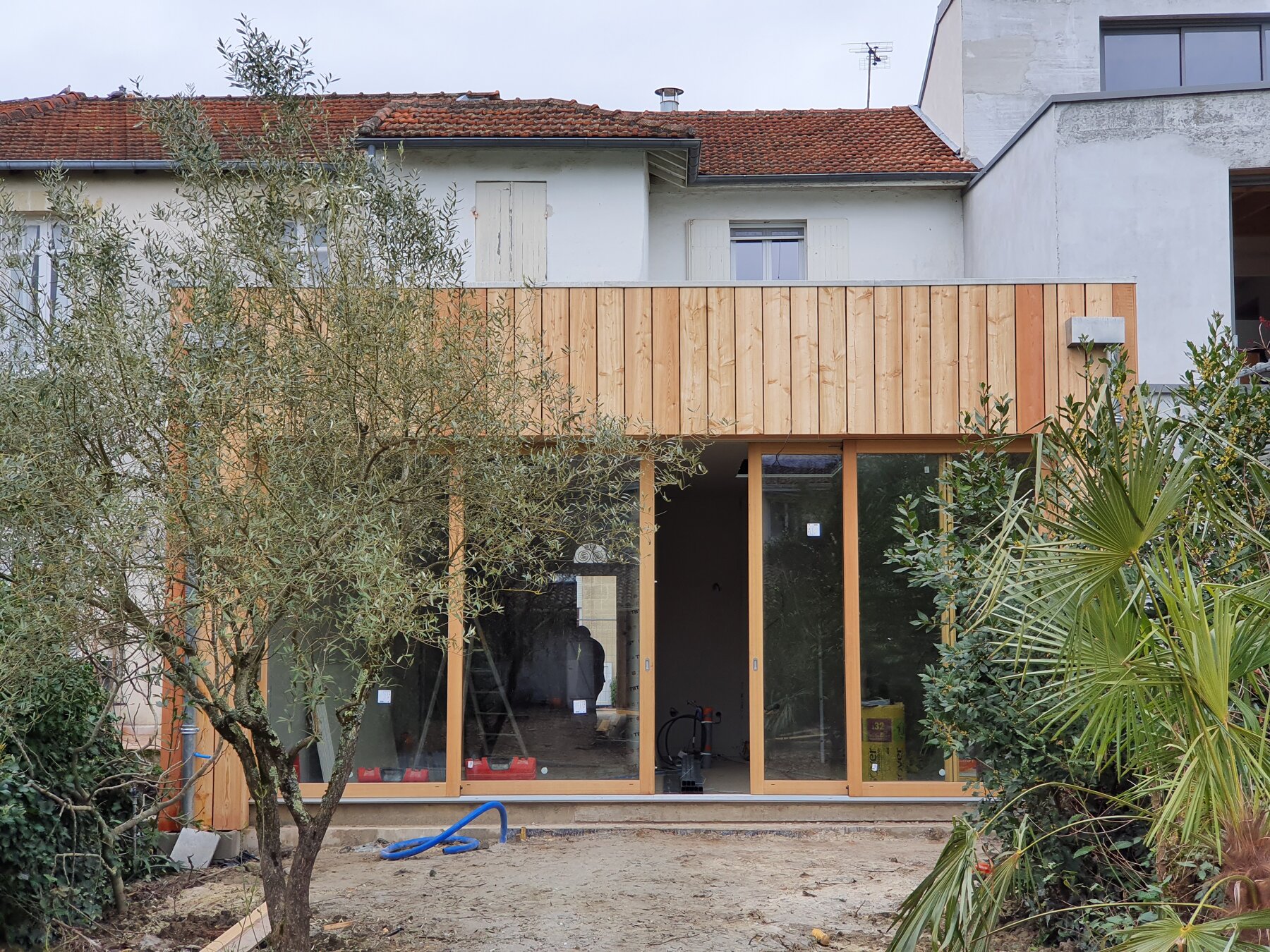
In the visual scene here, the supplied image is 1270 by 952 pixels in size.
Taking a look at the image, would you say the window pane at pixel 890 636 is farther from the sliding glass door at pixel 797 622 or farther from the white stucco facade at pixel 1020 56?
the white stucco facade at pixel 1020 56

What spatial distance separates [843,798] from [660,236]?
8.32 metres

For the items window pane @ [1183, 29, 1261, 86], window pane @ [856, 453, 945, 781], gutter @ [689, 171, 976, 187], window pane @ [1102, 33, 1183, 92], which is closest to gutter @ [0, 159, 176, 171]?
gutter @ [689, 171, 976, 187]

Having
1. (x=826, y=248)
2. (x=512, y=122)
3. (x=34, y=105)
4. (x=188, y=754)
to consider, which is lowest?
(x=188, y=754)

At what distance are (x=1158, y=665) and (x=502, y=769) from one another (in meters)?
6.74

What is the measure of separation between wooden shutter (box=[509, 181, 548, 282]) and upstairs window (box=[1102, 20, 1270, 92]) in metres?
8.61

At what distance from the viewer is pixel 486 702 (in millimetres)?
9828

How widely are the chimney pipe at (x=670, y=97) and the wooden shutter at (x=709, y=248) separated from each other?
4.13 m

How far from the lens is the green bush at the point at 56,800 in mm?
6305

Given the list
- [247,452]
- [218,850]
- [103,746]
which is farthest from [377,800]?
[247,452]

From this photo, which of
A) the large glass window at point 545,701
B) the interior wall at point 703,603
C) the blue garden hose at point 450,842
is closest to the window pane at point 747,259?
the interior wall at point 703,603

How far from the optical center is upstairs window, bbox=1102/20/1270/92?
16891 mm

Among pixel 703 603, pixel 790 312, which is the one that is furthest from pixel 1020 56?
pixel 790 312

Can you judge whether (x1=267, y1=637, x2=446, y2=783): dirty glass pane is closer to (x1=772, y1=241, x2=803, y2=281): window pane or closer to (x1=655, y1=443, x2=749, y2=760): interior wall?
(x1=655, y1=443, x2=749, y2=760): interior wall

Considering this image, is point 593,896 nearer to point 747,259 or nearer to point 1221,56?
point 747,259
